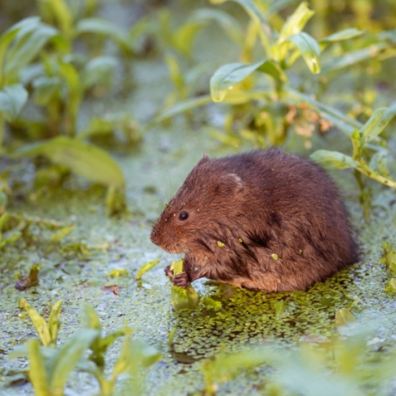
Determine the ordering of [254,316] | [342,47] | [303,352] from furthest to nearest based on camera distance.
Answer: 1. [342,47]
2. [254,316]
3. [303,352]

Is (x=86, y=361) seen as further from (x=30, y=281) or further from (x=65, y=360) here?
(x=30, y=281)

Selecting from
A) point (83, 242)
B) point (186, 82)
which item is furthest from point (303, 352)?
point (186, 82)

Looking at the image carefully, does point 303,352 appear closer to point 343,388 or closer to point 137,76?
point 343,388

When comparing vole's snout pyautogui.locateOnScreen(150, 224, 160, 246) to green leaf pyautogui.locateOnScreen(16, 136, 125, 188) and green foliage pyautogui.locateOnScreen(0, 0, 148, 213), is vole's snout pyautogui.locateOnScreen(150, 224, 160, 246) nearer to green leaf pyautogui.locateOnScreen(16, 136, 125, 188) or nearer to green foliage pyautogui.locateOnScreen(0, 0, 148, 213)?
green foliage pyautogui.locateOnScreen(0, 0, 148, 213)

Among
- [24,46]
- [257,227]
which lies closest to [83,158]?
[24,46]

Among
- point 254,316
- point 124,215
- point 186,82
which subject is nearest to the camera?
point 254,316
